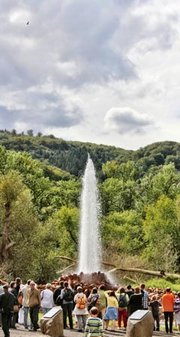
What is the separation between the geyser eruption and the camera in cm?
3872

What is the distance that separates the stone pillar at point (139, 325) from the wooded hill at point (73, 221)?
2093cm

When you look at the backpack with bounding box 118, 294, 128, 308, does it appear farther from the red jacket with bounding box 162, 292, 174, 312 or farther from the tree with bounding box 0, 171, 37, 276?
the tree with bounding box 0, 171, 37, 276

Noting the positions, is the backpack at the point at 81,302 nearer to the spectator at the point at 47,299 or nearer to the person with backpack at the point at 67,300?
the person with backpack at the point at 67,300

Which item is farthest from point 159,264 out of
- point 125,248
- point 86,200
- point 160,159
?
point 160,159

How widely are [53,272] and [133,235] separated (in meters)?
30.0

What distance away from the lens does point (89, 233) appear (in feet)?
136

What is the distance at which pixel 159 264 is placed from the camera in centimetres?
5962

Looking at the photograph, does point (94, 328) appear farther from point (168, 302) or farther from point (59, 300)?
point (168, 302)

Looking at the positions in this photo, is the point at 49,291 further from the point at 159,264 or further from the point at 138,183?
the point at 138,183

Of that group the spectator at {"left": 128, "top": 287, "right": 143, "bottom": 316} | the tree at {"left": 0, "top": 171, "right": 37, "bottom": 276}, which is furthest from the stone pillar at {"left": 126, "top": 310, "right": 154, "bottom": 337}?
the tree at {"left": 0, "top": 171, "right": 37, "bottom": 276}

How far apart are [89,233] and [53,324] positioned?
806 inches

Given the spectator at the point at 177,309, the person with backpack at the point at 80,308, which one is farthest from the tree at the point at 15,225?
the person with backpack at the point at 80,308

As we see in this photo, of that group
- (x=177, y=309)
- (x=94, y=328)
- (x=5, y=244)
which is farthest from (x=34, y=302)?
(x=5, y=244)

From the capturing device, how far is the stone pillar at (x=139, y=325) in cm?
1980
